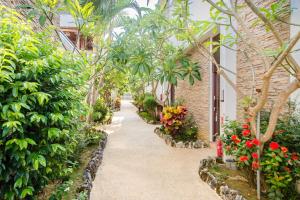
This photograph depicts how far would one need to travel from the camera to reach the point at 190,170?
438 centimetres

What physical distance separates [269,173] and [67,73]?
249 centimetres

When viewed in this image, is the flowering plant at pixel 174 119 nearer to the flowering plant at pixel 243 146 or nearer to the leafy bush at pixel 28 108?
the flowering plant at pixel 243 146

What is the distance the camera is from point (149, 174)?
4.18 metres

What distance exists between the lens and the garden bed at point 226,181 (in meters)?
2.98

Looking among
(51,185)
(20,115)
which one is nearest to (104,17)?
(51,185)

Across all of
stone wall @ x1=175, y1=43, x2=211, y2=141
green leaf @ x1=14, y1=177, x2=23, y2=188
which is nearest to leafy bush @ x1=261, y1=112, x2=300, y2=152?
green leaf @ x1=14, y1=177, x2=23, y2=188

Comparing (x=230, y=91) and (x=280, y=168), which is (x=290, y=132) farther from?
(x=230, y=91)

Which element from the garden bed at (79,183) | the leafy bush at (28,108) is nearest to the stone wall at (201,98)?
the garden bed at (79,183)

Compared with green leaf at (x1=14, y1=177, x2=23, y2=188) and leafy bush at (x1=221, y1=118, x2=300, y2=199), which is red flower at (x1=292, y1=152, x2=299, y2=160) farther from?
green leaf at (x1=14, y1=177, x2=23, y2=188)

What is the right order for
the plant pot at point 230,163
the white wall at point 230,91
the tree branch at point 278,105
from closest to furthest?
the tree branch at point 278,105 → the plant pot at point 230,163 → the white wall at point 230,91

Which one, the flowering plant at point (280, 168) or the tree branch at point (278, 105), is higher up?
the tree branch at point (278, 105)

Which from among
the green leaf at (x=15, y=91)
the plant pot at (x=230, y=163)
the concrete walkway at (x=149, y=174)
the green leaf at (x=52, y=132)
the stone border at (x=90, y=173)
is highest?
the green leaf at (x=15, y=91)

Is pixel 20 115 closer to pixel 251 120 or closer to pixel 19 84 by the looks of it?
pixel 19 84

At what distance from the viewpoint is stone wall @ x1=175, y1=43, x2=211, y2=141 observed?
256 inches
